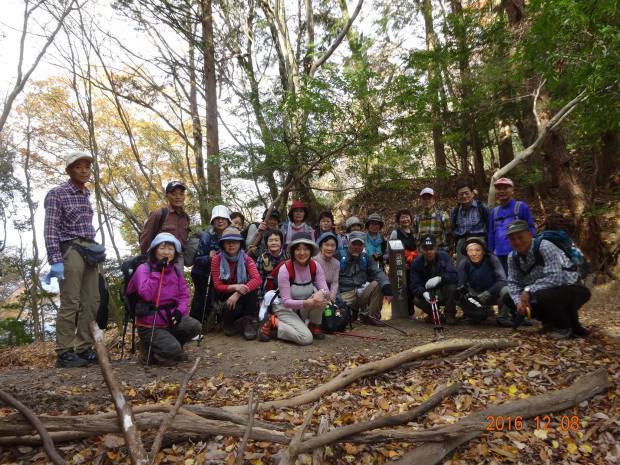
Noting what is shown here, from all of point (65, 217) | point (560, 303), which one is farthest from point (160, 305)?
point (560, 303)

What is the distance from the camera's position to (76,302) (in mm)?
4613

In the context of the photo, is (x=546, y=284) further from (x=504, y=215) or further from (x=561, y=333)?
(x=504, y=215)

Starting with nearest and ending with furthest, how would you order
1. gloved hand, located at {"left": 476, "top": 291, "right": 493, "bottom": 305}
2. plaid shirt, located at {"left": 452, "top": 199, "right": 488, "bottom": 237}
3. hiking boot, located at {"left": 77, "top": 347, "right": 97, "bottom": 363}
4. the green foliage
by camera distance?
hiking boot, located at {"left": 77, "top": 347, "right": 97, "bottom": 363} → gloved hand, located at {"left": 476, "top": 291, "right": 493, "bottom": 305} → plaid shirt, located at {"left": 452, "top": 199, "right": 488, "bottom": 237} → the green foliage

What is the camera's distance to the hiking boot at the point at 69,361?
4.69 meters

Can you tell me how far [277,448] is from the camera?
110 inches

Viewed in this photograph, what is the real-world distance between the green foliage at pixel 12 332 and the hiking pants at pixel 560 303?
548 inches

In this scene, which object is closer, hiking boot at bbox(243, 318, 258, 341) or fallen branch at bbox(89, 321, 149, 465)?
fallen branch at bbox(89, 321, 149, 465)

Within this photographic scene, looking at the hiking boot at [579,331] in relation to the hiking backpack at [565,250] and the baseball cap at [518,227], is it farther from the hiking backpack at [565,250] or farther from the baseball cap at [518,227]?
the baseball cap at [518,227]

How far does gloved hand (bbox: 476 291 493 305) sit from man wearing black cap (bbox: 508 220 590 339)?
2.42 ft

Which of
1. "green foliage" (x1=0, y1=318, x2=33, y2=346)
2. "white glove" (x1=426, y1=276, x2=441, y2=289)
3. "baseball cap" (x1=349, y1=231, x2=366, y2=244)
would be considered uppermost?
"baseball cap" (x1=349, y1=231, x2=366, y2=244)

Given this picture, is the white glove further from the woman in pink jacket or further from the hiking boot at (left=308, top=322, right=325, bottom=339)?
the woman in pink jacket

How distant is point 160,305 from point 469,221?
530cm

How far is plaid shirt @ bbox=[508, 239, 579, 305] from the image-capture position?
4859 mm

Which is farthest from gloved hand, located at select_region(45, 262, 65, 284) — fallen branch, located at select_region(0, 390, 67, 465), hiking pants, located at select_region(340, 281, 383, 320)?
hiking pants, located at select_region(340, 281, 383, 320)
